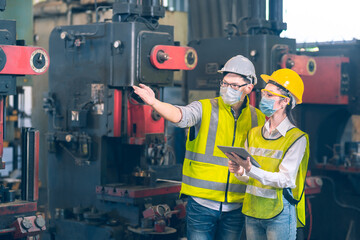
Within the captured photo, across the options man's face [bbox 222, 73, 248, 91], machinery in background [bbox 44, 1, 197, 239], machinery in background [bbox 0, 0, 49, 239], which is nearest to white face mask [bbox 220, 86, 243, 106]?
man's face [bbox 222, 73, 248, 91]

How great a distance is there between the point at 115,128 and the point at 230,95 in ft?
4.48

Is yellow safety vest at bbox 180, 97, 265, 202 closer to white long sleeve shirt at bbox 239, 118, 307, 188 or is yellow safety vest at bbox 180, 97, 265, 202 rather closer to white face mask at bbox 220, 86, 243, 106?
white face mask at bbox 220, 86, 243, 106

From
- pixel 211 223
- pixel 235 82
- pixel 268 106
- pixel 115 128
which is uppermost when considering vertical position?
pixel 235 82

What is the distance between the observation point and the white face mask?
10.8 feet

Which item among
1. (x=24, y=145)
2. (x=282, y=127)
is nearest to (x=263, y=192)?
(x=282, y=127)

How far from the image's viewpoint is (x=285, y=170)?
9.97ft

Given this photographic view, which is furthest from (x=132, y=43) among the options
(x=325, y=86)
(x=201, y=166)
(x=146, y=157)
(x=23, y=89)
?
(x=23, y=89)

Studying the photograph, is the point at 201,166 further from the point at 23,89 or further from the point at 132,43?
the point at 23,89

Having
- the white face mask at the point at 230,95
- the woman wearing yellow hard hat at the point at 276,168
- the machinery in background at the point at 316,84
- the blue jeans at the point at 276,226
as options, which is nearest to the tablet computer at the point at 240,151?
the woman wearing yellow hard hat at the point at 276,168

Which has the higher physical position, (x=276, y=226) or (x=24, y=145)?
(x=24, y=145)

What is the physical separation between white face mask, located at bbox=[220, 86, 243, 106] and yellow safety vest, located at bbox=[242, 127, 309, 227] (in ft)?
0.67

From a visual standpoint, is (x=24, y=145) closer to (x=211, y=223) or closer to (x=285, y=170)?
(x=211, y=223)

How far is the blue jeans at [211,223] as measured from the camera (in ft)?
10.7

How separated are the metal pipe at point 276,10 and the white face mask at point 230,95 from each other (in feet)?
6.67
